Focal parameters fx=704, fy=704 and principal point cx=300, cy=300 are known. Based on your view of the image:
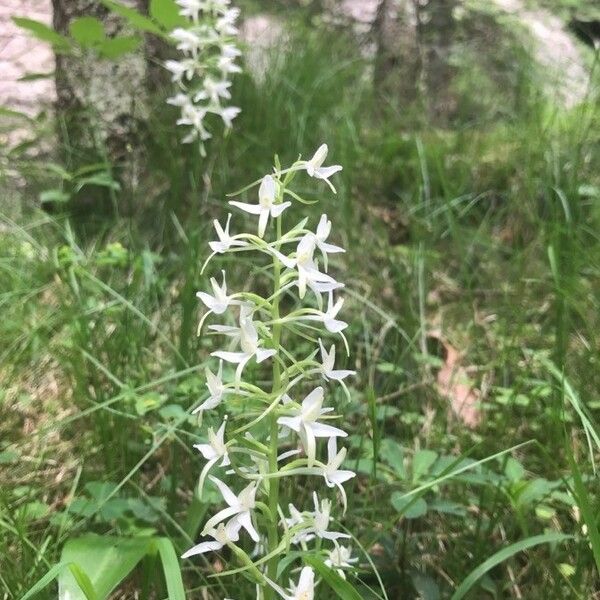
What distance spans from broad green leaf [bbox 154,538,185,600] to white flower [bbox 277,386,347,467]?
0.95ft

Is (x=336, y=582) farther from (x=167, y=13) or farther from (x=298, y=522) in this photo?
(x=167, y=13)

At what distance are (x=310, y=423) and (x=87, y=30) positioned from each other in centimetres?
170

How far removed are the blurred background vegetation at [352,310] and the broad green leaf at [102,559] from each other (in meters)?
0.07

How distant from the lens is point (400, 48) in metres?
4.20

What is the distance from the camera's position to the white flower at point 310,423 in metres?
0.90

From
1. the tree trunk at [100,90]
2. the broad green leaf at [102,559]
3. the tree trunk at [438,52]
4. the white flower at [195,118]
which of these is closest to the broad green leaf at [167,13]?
the white flower at [195,118]

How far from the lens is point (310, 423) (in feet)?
3.05

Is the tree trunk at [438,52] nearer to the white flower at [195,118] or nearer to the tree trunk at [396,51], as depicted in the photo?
the tree trunk at [396,51]

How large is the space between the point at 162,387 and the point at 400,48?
3056mm

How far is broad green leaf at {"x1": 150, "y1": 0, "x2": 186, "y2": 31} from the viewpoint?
206 cm

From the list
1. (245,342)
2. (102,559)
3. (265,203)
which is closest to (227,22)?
(265,203)

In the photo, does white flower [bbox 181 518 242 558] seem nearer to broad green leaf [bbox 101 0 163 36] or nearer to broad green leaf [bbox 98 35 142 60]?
broad green leaf [bbox 101 0 163 36]

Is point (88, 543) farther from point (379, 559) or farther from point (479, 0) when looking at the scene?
point (479, 0)

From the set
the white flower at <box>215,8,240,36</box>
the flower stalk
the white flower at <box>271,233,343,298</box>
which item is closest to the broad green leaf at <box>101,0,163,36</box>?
the white flower at <box>215,8,240,36</box>
